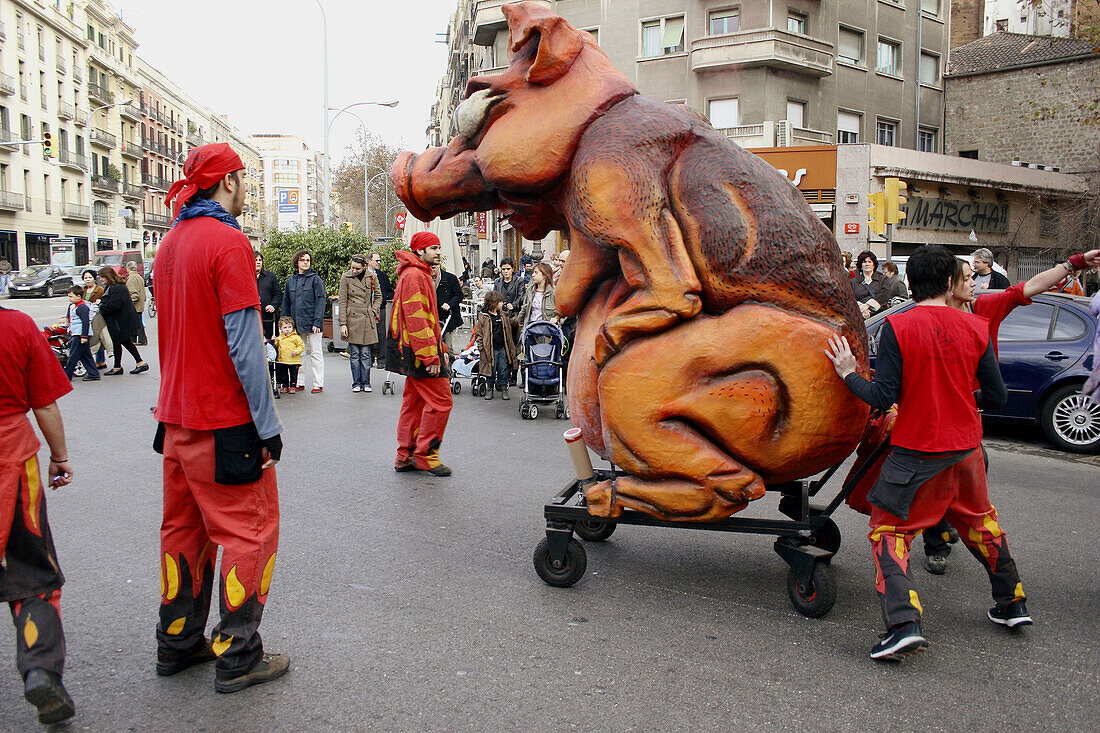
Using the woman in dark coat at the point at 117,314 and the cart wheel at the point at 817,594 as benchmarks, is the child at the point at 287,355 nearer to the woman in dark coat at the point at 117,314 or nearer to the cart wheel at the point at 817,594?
the woman in dark coat at the point at 117,314

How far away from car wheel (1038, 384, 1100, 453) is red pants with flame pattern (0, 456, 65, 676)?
26.4 feet

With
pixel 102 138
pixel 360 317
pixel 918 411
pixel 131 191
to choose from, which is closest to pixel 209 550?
pixel 918 411

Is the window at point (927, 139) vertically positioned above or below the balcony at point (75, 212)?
above

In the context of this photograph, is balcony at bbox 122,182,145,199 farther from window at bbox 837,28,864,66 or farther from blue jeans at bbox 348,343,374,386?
blue jeans at bbox 348,343,374,386

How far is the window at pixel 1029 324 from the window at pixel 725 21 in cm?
2095

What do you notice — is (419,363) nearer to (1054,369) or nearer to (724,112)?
(1054,369)

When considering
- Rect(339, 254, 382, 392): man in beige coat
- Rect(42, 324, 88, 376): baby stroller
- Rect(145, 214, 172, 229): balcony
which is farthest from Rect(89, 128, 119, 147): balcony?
Rect(339, 254, 382, 392): man in beige coat

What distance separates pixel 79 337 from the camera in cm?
1159

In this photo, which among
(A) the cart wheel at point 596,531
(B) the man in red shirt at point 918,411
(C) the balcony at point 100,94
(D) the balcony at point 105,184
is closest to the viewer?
(B) the man in red shirt at point 918,411

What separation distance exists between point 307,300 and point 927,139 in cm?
2732

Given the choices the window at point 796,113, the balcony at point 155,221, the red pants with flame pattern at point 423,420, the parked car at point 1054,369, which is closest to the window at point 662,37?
the window at point 796,113

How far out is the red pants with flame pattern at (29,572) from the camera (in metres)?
2.70

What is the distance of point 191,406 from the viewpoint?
9.65 feet

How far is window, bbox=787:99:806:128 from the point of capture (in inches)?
1022
